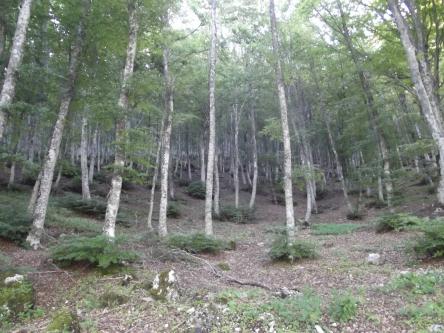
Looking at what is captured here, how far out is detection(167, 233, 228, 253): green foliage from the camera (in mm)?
9984

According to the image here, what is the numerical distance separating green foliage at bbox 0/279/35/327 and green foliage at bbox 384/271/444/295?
6.50 metres

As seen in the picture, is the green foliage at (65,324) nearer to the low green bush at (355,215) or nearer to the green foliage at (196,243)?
the green foliage at (196,243)

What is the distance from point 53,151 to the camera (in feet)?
30.4

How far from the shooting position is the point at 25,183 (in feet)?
58.6

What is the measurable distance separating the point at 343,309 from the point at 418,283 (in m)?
1.85

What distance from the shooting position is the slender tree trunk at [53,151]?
9008 mm

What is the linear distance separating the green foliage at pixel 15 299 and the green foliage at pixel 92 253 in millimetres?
1144

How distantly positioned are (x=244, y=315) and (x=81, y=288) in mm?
3421

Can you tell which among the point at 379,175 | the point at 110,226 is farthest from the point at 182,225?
the point at 379,175

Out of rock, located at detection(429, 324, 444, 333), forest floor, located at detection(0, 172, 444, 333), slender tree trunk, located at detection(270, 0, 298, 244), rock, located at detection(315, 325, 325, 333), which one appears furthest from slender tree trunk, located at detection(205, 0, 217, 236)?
rock, located at detection(429, 324, 444, 333)

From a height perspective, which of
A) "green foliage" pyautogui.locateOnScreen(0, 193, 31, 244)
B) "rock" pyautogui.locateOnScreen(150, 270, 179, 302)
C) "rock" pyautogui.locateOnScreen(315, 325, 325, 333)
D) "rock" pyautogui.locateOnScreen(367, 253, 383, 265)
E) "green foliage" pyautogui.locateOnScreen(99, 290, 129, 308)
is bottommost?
"rock" pyautogui.locateOnScreen(315, 325, 325, 333)

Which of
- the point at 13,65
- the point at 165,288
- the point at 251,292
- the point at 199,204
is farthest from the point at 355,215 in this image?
the point at 13,65

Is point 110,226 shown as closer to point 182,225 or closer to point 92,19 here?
point 92,19

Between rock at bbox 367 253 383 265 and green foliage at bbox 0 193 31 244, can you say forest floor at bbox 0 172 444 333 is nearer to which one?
rock at bbox 367 253 383 265
